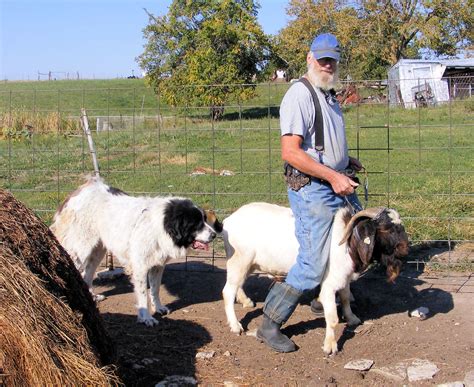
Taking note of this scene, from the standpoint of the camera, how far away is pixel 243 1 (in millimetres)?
33656

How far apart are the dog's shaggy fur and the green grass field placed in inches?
53.8

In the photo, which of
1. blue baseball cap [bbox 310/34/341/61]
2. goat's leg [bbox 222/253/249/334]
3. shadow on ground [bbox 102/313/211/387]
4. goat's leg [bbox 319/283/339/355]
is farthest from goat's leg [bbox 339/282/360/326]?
blue baseball cap [bbox 310/34/341/61]

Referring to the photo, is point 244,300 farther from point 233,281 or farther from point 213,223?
point 213,223

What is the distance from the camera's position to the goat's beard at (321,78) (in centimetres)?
510

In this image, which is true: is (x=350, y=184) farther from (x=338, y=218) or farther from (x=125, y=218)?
(x=125, y=218)

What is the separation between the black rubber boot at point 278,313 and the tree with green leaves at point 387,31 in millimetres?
35448

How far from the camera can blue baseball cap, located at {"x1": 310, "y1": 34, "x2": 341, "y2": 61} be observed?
498 cm

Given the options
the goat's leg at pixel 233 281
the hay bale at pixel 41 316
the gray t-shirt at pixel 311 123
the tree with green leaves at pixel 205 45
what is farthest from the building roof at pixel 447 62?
the hay bale at pixel 41 316

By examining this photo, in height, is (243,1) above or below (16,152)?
above

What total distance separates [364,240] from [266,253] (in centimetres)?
97

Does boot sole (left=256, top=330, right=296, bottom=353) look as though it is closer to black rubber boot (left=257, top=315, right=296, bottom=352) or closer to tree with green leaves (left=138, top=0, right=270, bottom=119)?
black rubber boot (left=257, top=315, right=296, bottom=352)

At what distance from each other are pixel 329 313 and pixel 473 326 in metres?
1.37

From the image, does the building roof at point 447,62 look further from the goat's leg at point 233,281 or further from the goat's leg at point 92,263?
the goat's leg at point 233,281

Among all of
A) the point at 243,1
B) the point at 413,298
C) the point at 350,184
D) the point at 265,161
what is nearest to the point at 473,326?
the point at 413,298
